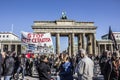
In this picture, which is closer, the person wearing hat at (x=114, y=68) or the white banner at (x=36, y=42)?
the person wearing hat at (x=114, y=68)

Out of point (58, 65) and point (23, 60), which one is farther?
point (23, 60)

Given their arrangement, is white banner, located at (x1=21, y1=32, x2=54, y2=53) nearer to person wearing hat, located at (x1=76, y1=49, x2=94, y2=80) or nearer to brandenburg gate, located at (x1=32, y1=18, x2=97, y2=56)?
person wearing hat, located at (x1=76, y1=49, x2=94, y2=80)

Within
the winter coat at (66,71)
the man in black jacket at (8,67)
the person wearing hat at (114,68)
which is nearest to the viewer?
the person wearing hat at (114,68)

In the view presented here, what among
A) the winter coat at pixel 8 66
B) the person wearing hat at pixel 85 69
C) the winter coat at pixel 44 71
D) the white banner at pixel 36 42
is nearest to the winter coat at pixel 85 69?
the person wearing hat at pixel 85 69

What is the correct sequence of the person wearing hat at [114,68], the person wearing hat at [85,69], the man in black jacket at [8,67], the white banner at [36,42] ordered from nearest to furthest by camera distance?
1. the person wearing hat at [85,69]
2. the person wearing hat at [114,68]
3. the man in black jacket at [8,67]
4. the white banner at [36,42]

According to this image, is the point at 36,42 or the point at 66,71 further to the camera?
the point at 36,42

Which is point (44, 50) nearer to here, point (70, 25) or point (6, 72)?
point (6, 72)

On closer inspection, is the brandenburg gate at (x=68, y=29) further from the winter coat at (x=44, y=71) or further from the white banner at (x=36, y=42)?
the winter coat at (x=44, y=71)

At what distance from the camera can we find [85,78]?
8.73 meters

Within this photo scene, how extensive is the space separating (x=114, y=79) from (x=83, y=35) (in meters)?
77.7

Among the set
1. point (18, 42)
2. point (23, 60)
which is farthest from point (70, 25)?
point (23, 60)

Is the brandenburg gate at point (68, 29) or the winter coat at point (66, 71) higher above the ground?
the brandenburg gate at point (68, 29)

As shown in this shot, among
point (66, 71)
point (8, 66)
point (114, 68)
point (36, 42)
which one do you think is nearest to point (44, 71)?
point (66, 71)

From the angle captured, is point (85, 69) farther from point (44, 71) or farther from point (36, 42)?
point (36, 42)
